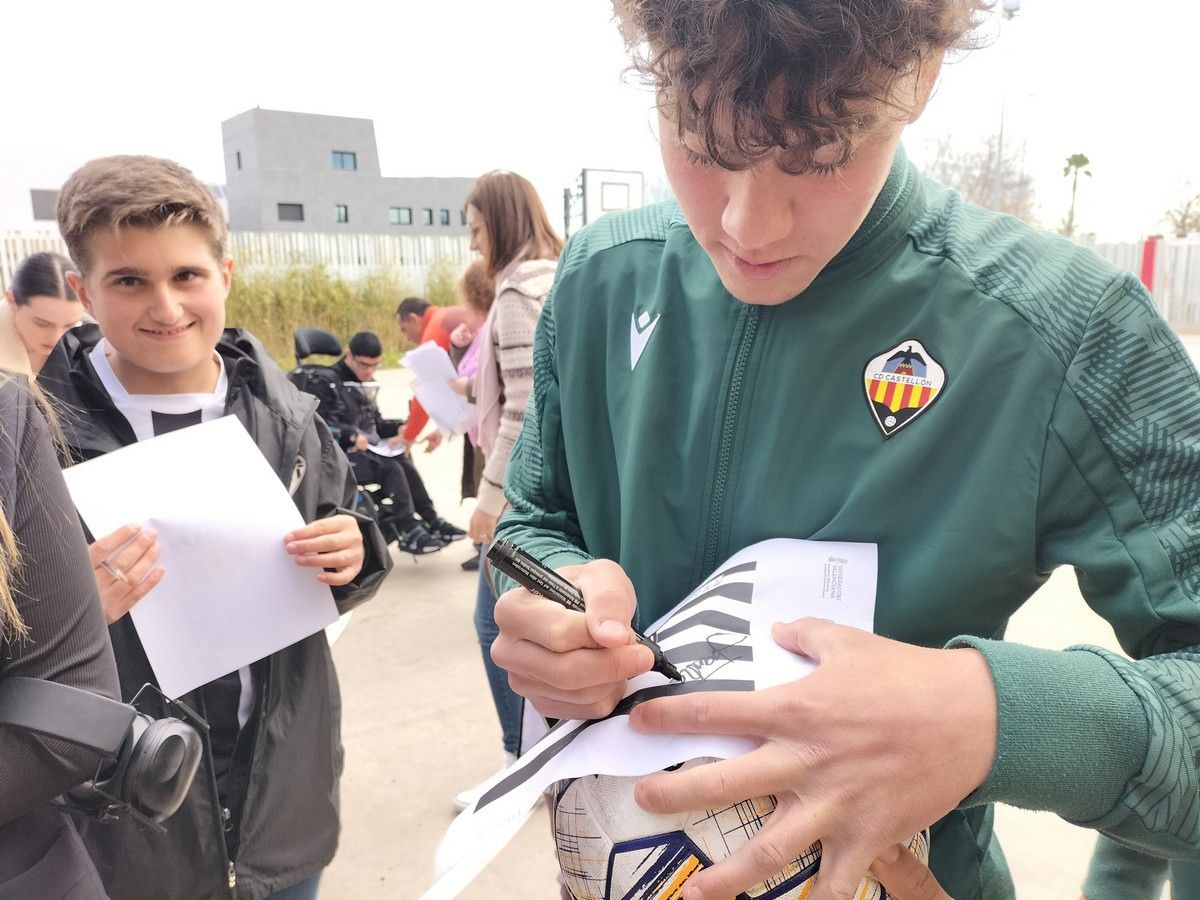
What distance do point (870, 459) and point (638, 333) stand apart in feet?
1.12

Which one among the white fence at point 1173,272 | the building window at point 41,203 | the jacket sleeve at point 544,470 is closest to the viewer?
the jacket sleeve at point 544,470

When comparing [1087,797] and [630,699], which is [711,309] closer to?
[630,699]

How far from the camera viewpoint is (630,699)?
0.78 m

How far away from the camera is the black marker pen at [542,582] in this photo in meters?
0.76

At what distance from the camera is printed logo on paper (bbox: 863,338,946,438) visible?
35.1 inches

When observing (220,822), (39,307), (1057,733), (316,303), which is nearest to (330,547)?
(220,822)

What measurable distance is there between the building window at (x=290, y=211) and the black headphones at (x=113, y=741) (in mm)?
35278

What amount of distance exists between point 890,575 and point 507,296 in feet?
8.13

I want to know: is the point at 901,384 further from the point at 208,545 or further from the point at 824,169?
the point at 208,545

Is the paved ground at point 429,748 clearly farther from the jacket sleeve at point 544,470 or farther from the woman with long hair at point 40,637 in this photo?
the jacket sleeve at point 544,470

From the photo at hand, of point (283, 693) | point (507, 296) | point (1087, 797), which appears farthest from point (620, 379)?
point (507, 296)

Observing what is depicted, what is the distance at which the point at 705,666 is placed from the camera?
2.49 ft

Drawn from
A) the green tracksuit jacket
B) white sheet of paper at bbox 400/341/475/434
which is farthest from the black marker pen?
white sheet of paper at bbox 400/341/475/434
